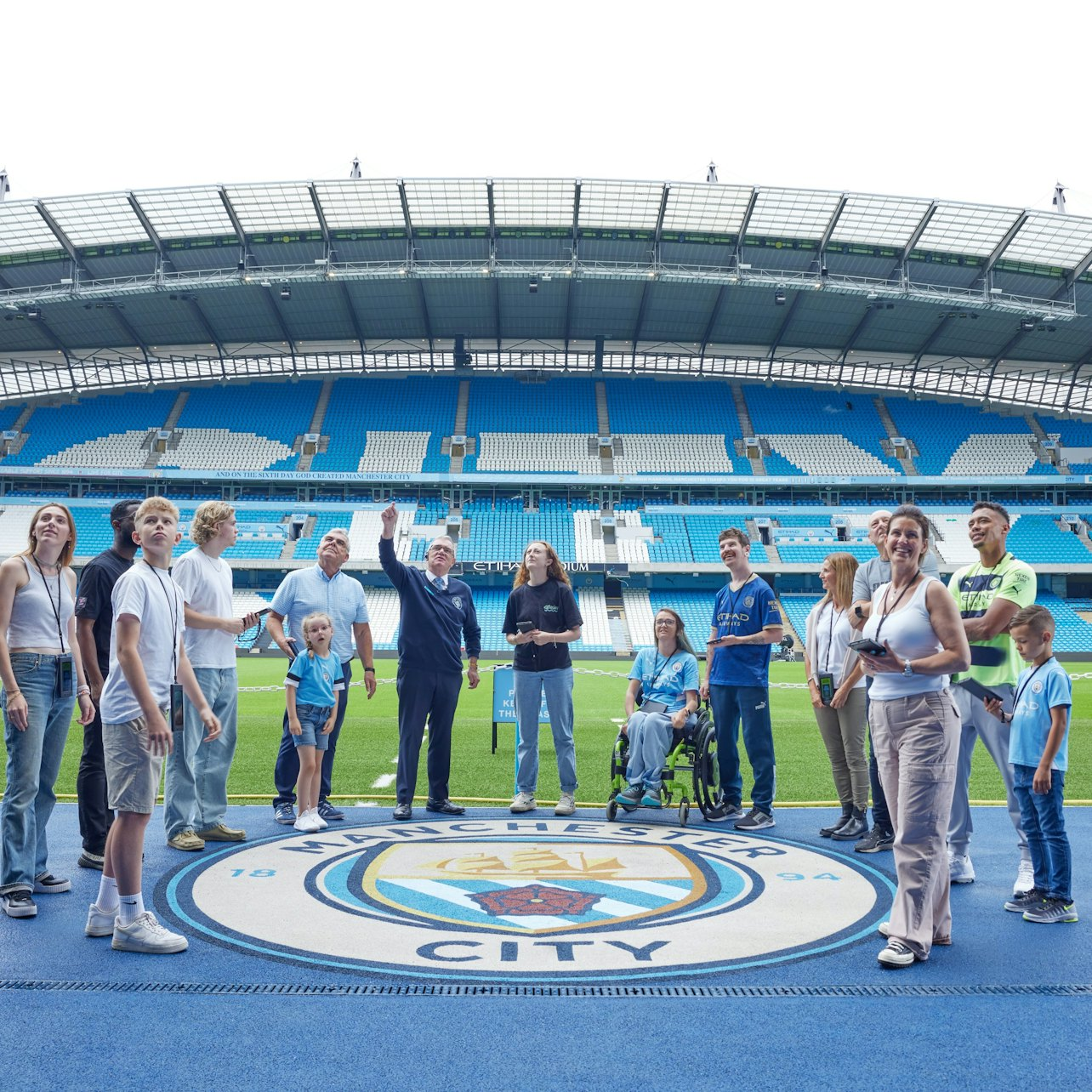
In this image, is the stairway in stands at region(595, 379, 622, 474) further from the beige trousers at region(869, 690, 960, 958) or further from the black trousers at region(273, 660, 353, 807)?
the beige trousers at region(869, 690, 960, 958)

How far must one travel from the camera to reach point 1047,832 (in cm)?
477

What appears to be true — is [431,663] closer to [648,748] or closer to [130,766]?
[648,748]

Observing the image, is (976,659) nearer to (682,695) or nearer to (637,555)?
(682,695)

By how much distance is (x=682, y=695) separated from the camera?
7.62 meters

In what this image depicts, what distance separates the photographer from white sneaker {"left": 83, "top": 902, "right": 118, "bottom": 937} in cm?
432

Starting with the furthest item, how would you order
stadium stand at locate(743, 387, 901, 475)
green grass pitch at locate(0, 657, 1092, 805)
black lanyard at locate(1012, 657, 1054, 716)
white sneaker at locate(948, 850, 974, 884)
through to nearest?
stadium stand at locate(743, 387, 901, 475), green grass pitch at locate(0, 657, 1092, 805), white sneaker at locate(948, 850, 974, 884), black lanyard at locate(1012, 657, 1054, 716)

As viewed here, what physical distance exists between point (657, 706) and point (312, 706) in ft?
9.18

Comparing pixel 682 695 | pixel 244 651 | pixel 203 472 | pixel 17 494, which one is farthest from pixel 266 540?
pixel 682 695

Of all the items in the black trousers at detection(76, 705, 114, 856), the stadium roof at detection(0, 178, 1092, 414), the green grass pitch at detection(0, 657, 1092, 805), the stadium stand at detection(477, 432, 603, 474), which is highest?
the stadium roof at detection(0, 178, 1092, 414)

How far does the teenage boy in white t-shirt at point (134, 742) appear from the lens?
4105 millimetres

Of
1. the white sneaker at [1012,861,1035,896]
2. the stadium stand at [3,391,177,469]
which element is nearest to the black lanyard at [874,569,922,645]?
the white sneaker at [1012,861,1035,896]

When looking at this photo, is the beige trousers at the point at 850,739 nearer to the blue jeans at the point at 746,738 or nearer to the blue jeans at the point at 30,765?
the blue jeans at the point at 746,738

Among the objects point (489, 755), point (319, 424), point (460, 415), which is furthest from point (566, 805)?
point (319, 424)

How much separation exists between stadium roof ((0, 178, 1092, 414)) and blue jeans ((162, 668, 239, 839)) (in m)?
29.3
